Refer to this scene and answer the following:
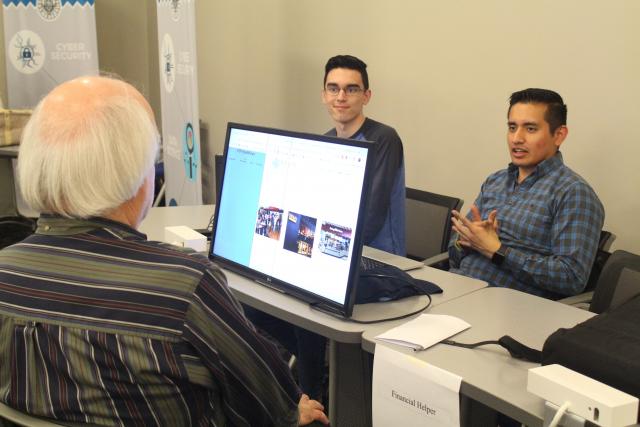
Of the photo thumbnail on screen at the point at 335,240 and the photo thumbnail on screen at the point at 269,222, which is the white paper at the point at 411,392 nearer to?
the photo thumbnail on screen at the point at 335,240

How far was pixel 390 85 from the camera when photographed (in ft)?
A: 12.0

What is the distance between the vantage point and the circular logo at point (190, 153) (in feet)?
13.8

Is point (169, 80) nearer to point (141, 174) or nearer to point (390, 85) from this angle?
point (390, 85)

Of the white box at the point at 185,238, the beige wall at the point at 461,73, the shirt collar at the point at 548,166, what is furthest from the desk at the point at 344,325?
the beige wall at the point at 461,73

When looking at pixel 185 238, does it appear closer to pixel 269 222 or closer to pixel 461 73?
pixel 269 222

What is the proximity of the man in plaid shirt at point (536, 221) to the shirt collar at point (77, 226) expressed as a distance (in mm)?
1339

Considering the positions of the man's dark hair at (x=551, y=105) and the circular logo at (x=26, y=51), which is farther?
the circular logo at (x=26, y=51)

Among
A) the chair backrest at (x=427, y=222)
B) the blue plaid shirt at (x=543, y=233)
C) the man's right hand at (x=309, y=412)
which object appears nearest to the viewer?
the man's right hand at (x=309, y=412)

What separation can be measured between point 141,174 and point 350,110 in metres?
1.79

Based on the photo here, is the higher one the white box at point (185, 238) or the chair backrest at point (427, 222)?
the white box at point (185, 238)

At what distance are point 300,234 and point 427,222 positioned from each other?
49.8 inches

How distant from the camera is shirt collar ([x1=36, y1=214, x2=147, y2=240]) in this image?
1189 millimetres

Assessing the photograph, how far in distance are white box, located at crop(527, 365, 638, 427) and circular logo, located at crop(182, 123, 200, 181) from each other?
10.5 ft

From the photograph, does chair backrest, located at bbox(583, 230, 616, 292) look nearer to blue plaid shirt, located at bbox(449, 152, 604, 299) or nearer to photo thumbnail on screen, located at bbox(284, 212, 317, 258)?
blue plaid shirt, located at bbox(449, 152, 604, 299)
